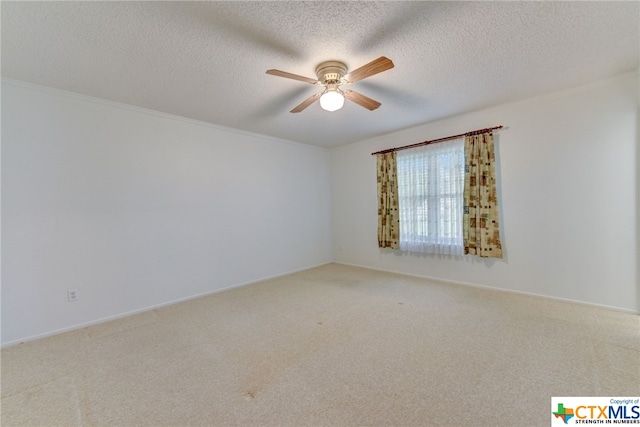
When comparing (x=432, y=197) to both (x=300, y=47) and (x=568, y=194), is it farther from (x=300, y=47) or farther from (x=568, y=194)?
(x=300, y=47)

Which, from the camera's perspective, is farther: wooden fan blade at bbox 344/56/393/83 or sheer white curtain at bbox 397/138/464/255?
sheer white curtain at bbox 397/138/464/255

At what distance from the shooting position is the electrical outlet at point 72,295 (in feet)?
8.61

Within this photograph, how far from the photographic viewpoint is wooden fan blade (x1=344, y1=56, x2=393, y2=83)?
1746 mm

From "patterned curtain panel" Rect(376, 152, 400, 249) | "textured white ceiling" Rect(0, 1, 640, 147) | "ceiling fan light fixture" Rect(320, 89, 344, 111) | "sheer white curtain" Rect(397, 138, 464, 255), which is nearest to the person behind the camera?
"textured white ceiling" Rect(0, 1, 640, 147)

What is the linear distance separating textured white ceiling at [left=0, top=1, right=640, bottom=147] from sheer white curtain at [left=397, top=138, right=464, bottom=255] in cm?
100

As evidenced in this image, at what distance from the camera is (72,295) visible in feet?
8.66

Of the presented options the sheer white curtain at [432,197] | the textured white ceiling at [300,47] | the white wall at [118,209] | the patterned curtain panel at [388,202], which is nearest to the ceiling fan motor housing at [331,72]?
the textured white ceiling at [300,47]

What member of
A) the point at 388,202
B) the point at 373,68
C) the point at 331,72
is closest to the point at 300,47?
the point at 331,72

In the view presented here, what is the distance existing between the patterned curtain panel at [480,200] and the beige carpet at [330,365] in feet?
2.35

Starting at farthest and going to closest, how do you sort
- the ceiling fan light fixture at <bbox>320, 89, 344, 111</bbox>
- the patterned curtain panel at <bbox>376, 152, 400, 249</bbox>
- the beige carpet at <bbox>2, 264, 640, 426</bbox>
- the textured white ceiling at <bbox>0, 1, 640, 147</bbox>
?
the patterned curtain panel at <bbox>376, 152, 400, 249</bbox> < the ceiling fan light fixture at <bbox>320, 89, 344, 111</bbox> < the textured white ceiling at <bbox>0, 1, 640, 147</bbox> < the beige carpet at <bbox>2, 264, 640, 426</bbox>

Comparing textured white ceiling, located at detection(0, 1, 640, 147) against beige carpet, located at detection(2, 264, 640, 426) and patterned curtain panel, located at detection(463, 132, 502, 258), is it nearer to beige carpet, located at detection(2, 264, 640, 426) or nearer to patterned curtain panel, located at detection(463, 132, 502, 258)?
patterned curtain panel, located at detection(463, 132, 502, 258)

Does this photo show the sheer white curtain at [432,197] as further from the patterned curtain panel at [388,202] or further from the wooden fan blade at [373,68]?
the wooden fan blade at [373,68]

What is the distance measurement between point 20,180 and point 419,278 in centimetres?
480

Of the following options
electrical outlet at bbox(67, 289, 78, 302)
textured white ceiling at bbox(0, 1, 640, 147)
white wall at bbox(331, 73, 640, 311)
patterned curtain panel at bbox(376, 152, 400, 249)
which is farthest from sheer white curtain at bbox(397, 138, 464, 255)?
electrical outlet at bbox(67, 289, 78, 302)
